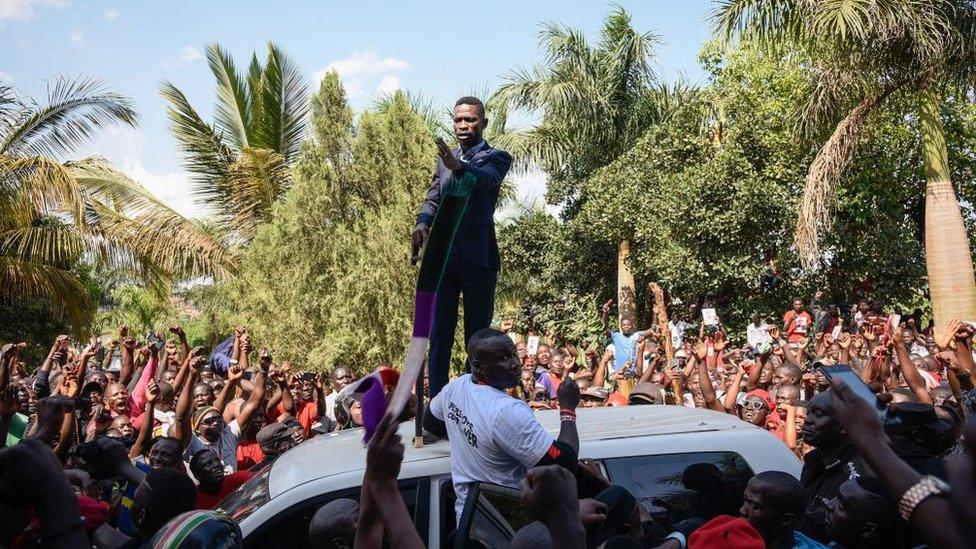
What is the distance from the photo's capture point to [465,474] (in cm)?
377

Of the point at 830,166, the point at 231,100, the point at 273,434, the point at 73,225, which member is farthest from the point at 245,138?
the point at 273,434

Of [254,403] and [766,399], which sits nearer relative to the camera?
[254,403]

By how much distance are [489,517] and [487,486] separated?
0.37 feet

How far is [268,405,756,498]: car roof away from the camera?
4.00 meters

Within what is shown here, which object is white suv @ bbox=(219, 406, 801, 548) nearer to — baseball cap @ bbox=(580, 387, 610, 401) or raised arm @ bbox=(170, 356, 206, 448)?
raised arm @ bbox=(170, 356, 206, 448)

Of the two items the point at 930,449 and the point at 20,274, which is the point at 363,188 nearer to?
the point at 20,274

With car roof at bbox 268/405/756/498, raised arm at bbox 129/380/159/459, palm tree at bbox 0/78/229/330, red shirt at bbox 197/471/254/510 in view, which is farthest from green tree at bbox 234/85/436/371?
car roof at bbox 268/405/756/498

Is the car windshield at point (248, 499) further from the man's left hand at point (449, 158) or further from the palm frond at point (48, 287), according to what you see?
the palm frond at point (48, 287)

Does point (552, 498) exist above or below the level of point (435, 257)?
below

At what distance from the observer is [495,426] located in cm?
364

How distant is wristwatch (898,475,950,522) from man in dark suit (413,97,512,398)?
2.95 metres

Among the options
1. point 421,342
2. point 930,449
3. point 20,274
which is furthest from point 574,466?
point 20,274

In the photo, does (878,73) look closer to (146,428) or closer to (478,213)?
(478,213)

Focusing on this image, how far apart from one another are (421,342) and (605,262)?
21180 millimetres
